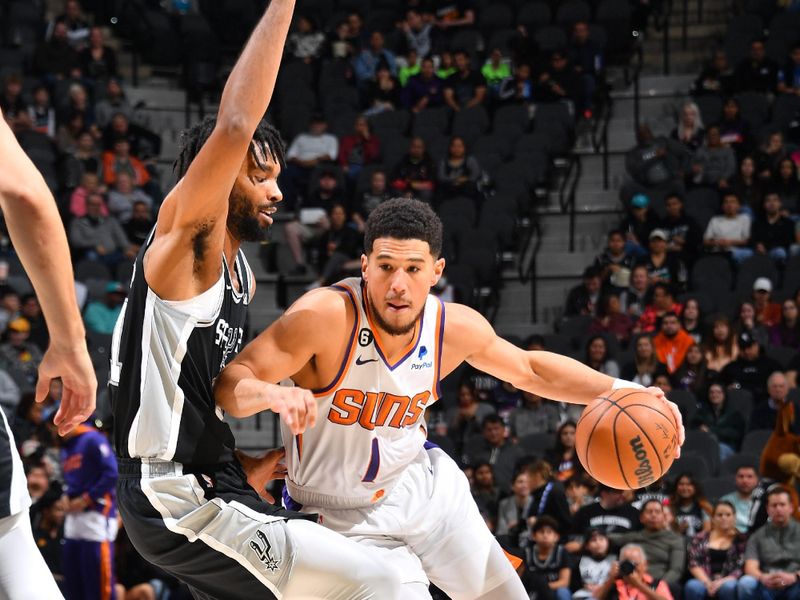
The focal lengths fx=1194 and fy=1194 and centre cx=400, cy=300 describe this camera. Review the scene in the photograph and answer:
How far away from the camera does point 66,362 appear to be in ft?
9.41

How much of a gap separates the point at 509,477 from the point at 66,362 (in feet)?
22.7

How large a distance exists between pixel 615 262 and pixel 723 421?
2.46 metres

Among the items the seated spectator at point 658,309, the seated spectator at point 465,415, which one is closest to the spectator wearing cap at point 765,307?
the seated spectator at point 658,309

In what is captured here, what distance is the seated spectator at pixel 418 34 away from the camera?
15.1m

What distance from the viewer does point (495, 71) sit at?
14.5 metres

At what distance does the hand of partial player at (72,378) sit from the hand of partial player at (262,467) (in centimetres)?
98

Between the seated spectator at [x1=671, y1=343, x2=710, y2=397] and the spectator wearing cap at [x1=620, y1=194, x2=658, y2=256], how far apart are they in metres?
1.81

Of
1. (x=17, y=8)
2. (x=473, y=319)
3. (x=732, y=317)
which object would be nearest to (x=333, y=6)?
(x=17, y=8)

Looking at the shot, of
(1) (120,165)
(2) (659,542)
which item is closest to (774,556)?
(2) (659,542)

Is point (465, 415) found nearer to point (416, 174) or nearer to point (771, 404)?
point (771, 404)

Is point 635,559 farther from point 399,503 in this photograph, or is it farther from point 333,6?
point 333,6

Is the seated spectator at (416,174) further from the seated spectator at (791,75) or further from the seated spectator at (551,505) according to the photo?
the seated spectator at (551,505)

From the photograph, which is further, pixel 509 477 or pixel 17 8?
pixel 17 8

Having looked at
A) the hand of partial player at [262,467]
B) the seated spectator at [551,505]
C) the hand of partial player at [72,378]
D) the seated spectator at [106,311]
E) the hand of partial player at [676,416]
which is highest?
the hand of partial player at [72,378]
